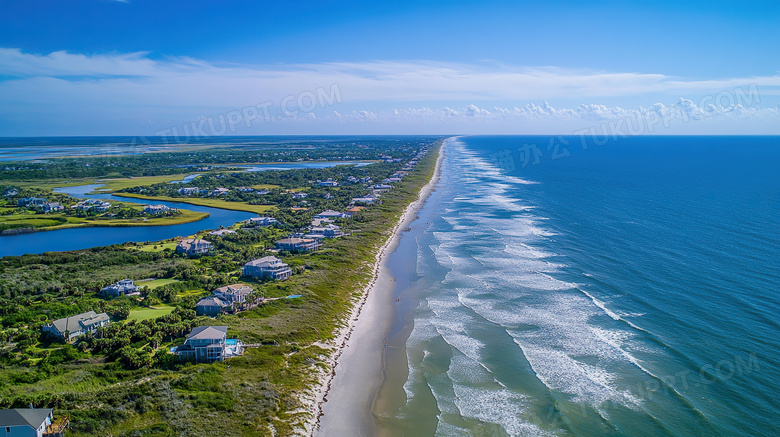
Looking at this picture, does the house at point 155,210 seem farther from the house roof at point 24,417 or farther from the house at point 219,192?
the house roof at point 24,417

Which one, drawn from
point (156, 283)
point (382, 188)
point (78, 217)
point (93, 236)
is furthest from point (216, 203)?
point (156, 283)

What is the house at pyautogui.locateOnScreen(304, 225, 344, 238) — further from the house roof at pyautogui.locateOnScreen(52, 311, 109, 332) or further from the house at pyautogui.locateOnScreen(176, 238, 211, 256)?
the house roof at pyautogui.locateOnScreen(52, 311, 109, 332)

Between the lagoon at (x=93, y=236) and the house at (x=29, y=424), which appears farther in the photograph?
the lagoon at (x=93, y=236)

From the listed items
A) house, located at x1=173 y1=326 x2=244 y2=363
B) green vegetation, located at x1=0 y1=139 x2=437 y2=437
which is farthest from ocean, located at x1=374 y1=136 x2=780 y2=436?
house, located at x1=173 y1=326 x2=244 y2=363

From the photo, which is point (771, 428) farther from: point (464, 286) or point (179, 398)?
point (179, 398)

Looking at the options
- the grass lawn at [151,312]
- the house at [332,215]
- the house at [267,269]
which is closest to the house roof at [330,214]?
the house at [332,215]

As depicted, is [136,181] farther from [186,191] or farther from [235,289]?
[235,289]
